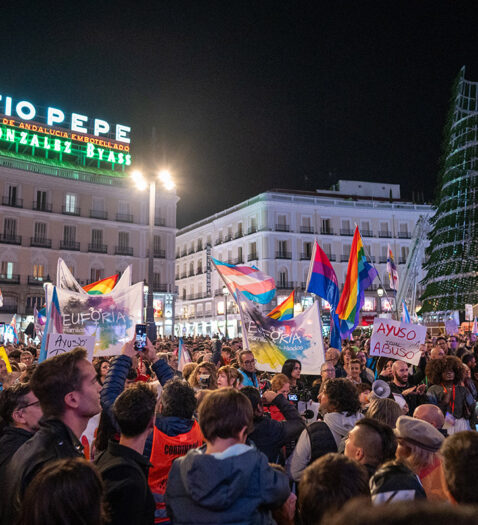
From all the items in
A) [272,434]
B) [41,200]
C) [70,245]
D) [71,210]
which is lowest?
[272,434]

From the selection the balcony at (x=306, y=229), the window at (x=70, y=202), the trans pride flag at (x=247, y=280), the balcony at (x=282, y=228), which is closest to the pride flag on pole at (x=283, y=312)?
the trans pride flag at (x=247, y=280)

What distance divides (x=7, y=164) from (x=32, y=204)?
159 inches

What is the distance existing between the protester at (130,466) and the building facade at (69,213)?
1677 inches

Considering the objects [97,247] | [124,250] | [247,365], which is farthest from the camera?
[124,250]

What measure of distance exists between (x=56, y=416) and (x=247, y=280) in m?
9.67

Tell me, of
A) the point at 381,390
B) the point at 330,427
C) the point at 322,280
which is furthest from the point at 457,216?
the point at 330,427

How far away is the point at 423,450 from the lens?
11.1 ft

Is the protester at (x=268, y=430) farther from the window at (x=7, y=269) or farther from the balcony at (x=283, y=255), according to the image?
the balcony at (x=283, y=255)

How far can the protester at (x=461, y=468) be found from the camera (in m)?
2.09

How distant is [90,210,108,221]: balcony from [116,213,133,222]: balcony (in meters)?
1.24

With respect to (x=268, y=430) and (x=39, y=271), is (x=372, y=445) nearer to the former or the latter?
(x=268, y=430)

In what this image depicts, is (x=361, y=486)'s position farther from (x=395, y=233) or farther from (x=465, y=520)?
(x=395, y=233)

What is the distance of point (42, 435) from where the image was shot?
2.72 meters

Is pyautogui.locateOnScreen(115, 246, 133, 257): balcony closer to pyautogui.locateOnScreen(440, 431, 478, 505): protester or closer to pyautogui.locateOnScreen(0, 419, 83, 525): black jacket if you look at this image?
pyautogui.locateOnScreen(0, 419, 83, 525): black jacket
